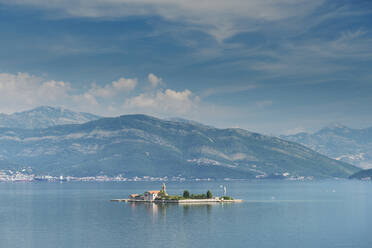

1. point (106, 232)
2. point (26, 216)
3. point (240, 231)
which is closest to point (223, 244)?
point (240, 231)

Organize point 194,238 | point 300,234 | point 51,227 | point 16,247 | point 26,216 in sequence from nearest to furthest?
point 16,247 → point 194,238 → point 300,234 → point 51,227 → point 26,216

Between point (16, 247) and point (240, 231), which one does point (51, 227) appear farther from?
point (240, 231)

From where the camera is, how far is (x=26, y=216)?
194m

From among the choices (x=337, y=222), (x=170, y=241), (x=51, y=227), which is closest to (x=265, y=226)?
(x=337, y=222)

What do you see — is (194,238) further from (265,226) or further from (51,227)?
(51,227)

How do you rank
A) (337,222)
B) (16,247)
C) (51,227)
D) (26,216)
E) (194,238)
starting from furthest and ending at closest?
1. (26,216)
2. (337,222)
3. (51,227)
4. (194,238)
5. (16,247)

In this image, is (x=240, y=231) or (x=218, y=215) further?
(x=218, y=215)

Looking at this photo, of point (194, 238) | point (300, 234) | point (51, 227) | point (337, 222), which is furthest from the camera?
point (337, 222)

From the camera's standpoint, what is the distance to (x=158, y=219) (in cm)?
18100

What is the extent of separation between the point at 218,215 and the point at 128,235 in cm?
5451

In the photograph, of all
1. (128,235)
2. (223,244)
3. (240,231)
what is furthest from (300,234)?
(128,235)

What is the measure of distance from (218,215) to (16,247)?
8039 cm

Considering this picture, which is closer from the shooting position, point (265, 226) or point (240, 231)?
point (240, 231)

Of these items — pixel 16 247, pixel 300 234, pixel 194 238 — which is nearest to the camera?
pixel 16 247
